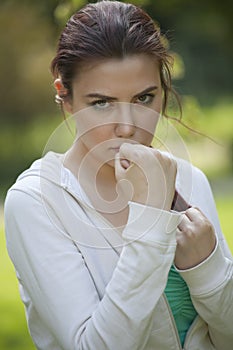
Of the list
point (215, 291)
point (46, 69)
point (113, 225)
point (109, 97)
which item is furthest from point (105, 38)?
point (46, 69)

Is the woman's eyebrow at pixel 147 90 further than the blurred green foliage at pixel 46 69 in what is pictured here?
No

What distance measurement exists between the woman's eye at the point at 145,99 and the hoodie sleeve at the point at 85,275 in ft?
1.23

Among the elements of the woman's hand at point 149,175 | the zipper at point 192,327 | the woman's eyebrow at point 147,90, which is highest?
the woman's eyebrow at point 147,90

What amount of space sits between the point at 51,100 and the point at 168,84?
1124 cm

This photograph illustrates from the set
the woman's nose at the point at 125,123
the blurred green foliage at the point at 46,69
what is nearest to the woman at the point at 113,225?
the woman's nose at the point at 125,123

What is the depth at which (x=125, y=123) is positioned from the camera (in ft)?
8.38

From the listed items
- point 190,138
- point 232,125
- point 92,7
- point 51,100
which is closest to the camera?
point 92,7

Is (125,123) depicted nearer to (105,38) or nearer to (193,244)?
(105,38)

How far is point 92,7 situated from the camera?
2.71 meters

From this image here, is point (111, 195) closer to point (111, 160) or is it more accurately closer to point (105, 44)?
point (111, 160)

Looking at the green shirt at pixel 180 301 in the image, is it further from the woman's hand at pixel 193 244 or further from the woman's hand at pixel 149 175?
the woman's hand at pixel 149 175

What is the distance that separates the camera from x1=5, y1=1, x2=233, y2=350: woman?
7.82ft

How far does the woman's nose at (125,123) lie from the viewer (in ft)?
8.34

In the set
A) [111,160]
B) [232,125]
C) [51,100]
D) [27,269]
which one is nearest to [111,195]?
[111,160]
